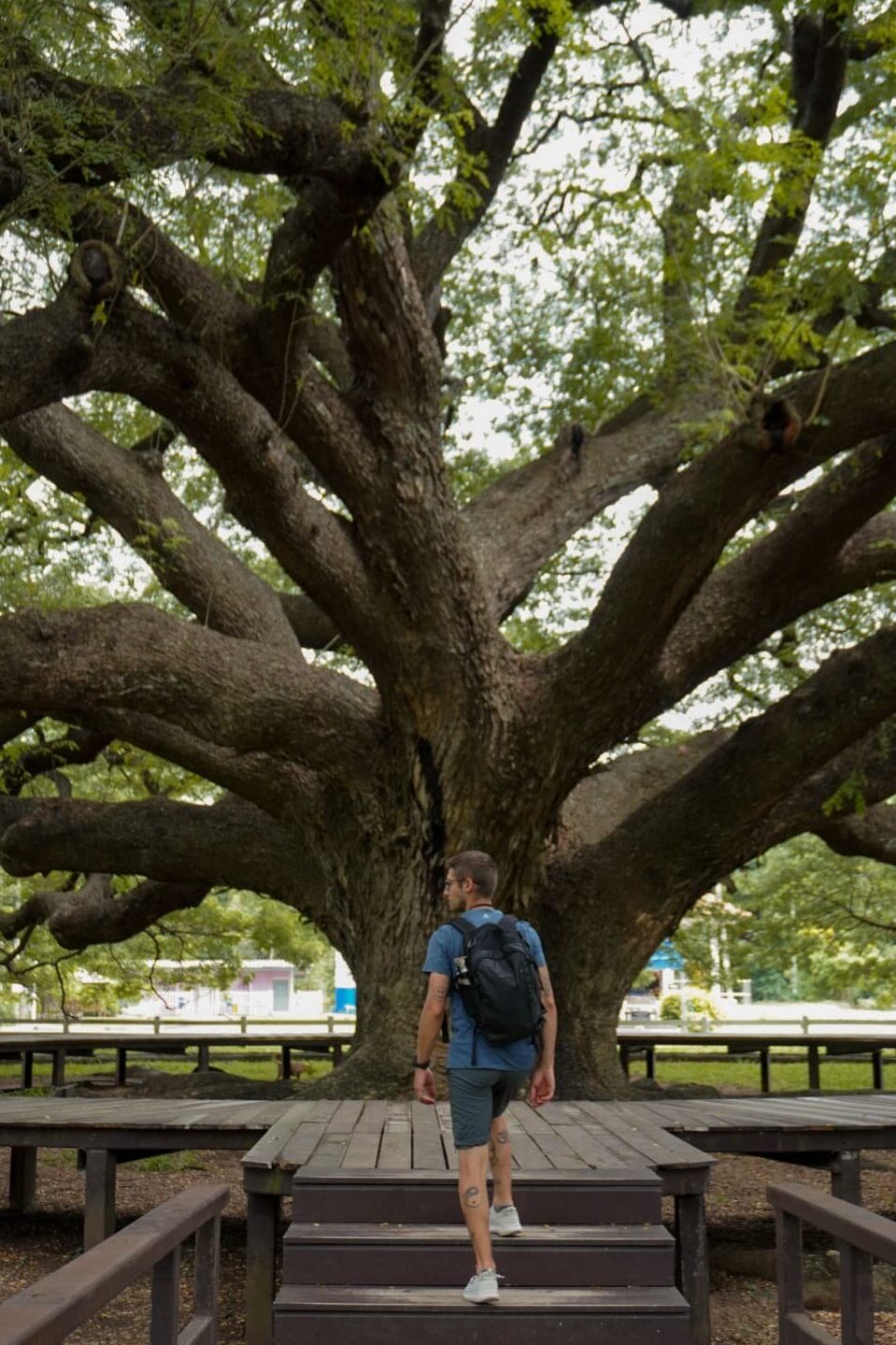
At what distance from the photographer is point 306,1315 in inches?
190

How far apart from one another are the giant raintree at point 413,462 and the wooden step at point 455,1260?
439 centimetres

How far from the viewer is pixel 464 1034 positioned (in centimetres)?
481

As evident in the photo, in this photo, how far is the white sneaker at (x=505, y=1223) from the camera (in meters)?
5.14

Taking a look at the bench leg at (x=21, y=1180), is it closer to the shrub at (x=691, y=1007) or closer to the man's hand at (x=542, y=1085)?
the man's hand at (x=542, y=1085)

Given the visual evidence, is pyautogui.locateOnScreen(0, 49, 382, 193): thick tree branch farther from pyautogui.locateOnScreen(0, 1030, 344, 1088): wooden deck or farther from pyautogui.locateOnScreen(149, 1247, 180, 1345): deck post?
pyautogui.locateOnScreen(0, 1030, 344, 1088): wooden deck

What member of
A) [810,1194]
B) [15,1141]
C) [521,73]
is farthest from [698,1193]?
[521,73]

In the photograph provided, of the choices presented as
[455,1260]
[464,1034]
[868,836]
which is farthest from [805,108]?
[455,1260]

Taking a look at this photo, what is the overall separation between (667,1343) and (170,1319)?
6.34 feet

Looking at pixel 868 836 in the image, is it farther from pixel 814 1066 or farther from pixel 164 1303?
pixel 164 1303

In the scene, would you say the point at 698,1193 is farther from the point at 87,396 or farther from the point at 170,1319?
the point at 87,396

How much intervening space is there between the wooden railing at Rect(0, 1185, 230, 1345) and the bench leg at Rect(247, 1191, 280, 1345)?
1348 millimetres

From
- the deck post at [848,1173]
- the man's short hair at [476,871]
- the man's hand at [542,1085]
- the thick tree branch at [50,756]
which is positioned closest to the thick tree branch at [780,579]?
the deck post at [848,1173]

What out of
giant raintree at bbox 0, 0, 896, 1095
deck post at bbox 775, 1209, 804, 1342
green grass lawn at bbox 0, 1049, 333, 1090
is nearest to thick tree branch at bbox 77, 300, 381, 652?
giant raintree at bbox 0, 0, 896, 1095

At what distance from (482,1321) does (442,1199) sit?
2.38 ft
